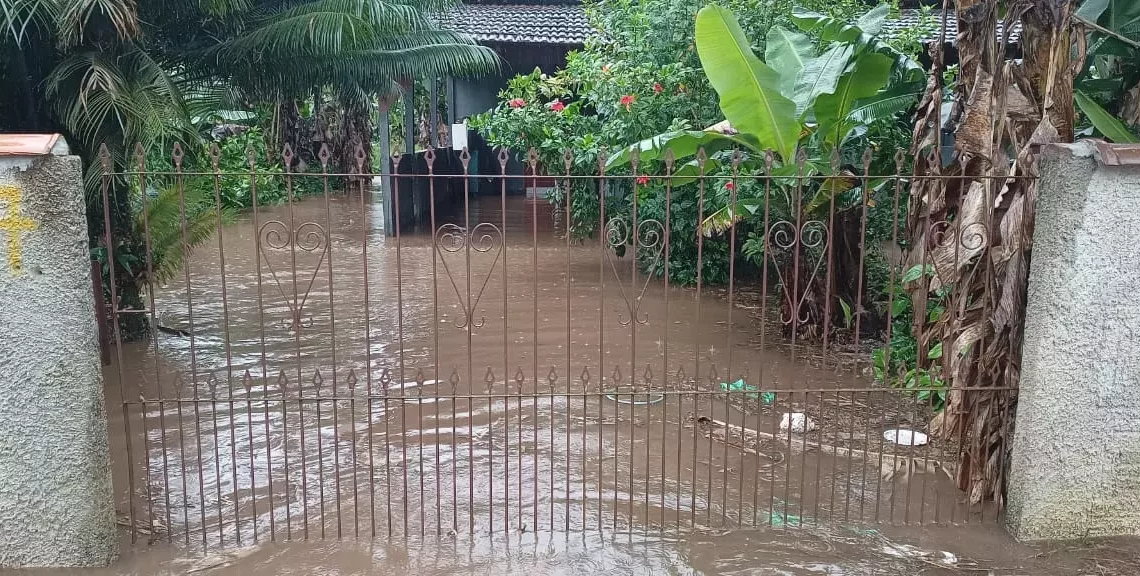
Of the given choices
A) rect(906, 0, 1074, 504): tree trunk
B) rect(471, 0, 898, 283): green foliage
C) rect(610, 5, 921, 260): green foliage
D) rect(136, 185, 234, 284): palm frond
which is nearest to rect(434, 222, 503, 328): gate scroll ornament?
rect(610, 5, 921, 260): green foliage

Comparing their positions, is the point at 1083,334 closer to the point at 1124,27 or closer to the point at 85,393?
the point at 1124,27

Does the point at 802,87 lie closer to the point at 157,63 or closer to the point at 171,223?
the point at 157,63

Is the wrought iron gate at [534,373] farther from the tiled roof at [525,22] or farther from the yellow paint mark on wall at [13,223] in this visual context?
the tiled roof at [525,22]

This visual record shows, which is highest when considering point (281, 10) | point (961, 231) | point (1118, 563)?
point (281, 10)

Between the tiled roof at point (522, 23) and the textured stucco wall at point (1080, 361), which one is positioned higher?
the tiled roof at point (522, 23)

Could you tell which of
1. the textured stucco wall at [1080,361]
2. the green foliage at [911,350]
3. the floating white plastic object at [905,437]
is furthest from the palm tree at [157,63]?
the textured stucco wall at [1080,361]

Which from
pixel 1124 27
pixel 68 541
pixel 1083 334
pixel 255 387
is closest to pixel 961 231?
pixel 1083 334

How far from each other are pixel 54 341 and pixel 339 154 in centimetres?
1886

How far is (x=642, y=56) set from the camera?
841 centimetres

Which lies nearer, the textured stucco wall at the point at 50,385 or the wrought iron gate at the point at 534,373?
the textured stucco wall at the point at 50,385

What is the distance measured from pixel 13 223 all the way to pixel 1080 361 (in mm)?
4040

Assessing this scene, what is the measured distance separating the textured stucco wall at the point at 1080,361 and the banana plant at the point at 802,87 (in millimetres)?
2157

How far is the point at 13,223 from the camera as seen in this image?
10.4 feet

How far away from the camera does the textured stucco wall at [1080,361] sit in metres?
3.49
